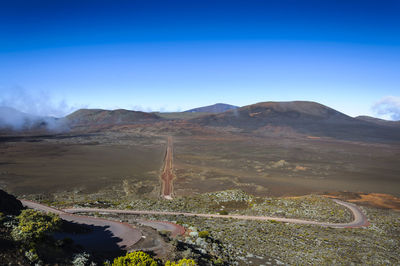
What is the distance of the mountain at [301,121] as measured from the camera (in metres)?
A: 130

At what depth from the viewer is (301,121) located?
156 meters

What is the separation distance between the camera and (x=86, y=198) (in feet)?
104

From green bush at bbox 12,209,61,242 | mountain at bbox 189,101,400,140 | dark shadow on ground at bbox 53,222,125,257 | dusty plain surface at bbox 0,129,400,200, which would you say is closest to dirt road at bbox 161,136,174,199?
dusty plain surface at bbox 0,129,400,200

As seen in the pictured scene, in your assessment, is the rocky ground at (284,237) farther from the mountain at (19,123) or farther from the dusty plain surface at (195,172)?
the mountain at (19,123)

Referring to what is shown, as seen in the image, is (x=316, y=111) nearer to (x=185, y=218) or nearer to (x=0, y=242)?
(x=185, y=218)

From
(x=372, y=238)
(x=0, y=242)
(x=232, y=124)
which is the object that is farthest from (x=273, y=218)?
(x=232, y=124)

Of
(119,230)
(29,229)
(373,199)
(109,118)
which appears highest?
(109,118)

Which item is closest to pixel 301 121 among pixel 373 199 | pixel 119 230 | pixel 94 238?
pixel 373 199

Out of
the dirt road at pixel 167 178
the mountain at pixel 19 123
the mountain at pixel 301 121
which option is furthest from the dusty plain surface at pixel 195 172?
the mountain at pixel 19 123

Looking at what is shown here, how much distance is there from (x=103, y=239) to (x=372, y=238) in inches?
879

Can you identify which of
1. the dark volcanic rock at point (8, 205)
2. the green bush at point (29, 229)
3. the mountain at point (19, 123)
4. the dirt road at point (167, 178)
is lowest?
the dirt road at point (167, 178)

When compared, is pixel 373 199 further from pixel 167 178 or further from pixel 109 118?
pixel 109 118

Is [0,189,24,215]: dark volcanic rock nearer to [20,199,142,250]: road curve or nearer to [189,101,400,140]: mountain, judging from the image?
[20,199,142,250]: road curve

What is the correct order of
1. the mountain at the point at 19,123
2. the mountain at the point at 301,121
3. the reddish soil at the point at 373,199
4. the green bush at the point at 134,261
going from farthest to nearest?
the mountain at the point at 19,123, the mountain at the point at 301,121, the reddish soil at the point at 373,199, the green bush at the point at 134,261
